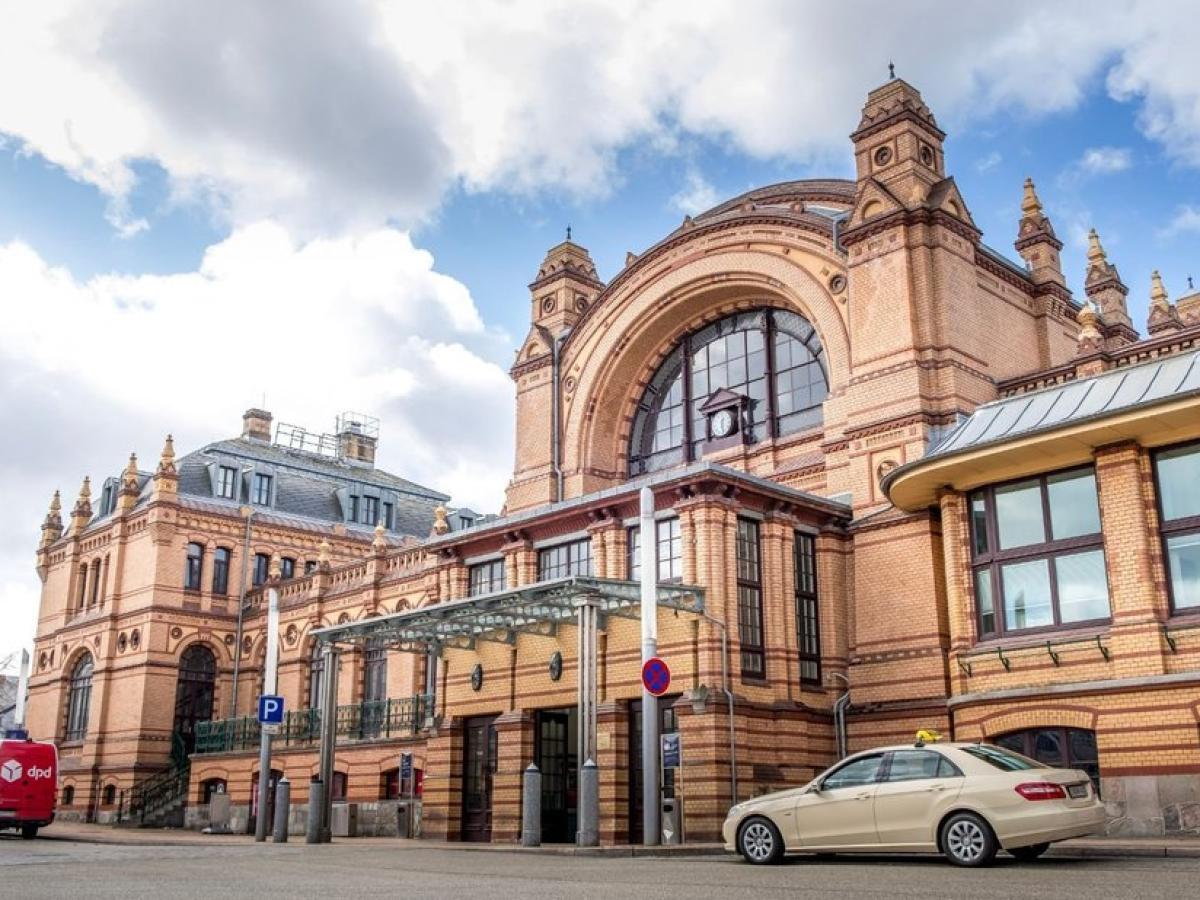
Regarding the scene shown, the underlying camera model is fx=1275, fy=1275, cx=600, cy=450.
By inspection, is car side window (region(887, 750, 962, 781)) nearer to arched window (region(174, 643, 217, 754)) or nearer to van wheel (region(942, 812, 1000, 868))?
van wheel (region(942, 812, 1000, 868))

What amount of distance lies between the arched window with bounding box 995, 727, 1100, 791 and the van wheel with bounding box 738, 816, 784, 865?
6433 mm

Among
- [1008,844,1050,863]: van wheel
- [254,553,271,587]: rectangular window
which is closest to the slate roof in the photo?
[1008,844,1050,863]: van wheel

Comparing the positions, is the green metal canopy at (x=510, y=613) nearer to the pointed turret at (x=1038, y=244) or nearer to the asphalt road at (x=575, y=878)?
the asphalt road at (x=575, y=878)

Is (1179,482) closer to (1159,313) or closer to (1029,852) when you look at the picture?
(1029,852)

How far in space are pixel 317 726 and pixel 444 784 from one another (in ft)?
35.6

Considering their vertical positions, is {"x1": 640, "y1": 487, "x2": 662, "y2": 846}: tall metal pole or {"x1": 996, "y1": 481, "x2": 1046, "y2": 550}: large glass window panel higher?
{"x1": 996, "y1": 481, "x2": 1046, "y2": 550}: large glass window panel

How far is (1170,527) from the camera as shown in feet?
67.2

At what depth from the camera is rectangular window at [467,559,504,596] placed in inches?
1137

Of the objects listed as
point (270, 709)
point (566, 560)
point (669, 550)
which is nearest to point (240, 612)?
point (270, 709)

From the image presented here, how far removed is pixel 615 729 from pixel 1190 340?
508 inches

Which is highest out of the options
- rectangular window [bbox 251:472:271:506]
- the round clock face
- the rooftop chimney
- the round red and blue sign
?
the rooftop chimney

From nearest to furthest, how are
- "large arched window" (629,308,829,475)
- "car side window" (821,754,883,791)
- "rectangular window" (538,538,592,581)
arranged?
1. "car side window" (821,754,883,791)
2. "rectangular window" (538,538,592,581)
3. "large arched window" (629,308,829,475)

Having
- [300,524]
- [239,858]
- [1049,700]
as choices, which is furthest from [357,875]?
[300,524]

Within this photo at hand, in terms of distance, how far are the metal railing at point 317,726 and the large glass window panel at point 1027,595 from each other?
16752 millimetres
